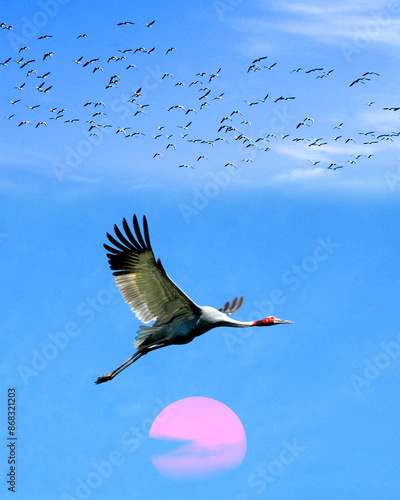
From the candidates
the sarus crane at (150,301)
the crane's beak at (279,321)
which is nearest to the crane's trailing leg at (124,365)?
the sarus crane at (150,301)

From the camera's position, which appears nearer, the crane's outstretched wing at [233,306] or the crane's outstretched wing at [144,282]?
the crane's outstretched wing at [144,282]

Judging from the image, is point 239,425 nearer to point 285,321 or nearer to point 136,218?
point 285,321

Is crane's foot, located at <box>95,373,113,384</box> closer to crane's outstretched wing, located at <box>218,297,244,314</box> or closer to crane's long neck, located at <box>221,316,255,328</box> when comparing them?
crane's long neck, located at <box>221,316,255,328</box>

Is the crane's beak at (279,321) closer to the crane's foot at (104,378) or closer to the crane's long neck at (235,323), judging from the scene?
the crane's long neck at (235,323)

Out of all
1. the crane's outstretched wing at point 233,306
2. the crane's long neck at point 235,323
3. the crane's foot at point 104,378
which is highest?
the crane's outstretched wing at point 233,306

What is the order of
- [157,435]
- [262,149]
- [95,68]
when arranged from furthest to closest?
1. [95,68]
2. [262,149]
3. [157,435]

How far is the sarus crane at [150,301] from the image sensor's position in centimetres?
2320

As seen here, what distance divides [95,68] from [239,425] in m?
17.1

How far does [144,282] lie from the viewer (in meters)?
23.5

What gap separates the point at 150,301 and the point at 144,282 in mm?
613

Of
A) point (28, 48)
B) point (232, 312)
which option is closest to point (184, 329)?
point (232, 312)

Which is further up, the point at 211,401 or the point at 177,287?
the point at 177,287

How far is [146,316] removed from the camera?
2388 cm

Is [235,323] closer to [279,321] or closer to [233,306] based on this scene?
[279,321]
